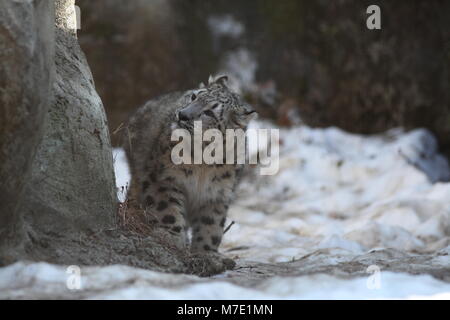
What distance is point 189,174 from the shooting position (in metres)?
6.48

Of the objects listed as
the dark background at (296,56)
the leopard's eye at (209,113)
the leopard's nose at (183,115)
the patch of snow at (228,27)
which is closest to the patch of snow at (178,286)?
the leopard's nose at (183,115)

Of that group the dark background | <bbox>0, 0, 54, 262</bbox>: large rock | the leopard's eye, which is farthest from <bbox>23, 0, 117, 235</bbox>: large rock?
the dark background

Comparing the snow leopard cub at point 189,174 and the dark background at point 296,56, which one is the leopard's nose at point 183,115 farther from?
the dark background at point 296,56

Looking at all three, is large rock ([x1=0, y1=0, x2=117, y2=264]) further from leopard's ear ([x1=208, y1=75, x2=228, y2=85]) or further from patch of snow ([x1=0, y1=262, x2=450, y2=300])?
leopard's ear ([x1=208, y1=75, x2=228, y2=85])

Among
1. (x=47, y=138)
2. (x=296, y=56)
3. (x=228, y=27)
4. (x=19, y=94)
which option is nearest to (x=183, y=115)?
(x=47, y=138)

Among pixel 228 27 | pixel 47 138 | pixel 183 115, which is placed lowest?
pixel 47 138

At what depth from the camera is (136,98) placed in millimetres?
11992

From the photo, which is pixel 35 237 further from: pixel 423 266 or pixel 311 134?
pixel 311 134

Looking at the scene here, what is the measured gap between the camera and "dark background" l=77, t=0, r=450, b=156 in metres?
11.2

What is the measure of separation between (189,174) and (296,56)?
21.3ft

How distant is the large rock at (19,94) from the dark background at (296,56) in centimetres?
650

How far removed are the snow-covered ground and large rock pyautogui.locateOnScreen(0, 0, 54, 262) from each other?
0.40 metres

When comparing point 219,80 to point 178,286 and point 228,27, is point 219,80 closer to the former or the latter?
point 178,286

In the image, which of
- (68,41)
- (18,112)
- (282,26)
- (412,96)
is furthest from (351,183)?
(18,112)
